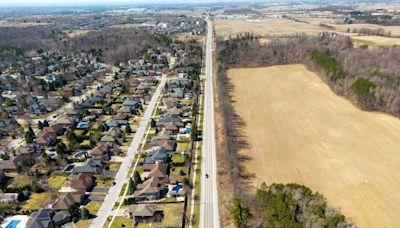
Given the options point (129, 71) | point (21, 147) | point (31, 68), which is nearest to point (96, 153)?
point (21, 147)

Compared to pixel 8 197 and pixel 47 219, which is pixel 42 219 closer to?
pixel 47 219


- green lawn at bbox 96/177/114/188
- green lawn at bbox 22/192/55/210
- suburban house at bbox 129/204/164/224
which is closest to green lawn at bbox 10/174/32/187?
green lawn at bbox 22/192/55/210

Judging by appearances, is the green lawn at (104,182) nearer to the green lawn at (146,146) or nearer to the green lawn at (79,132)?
the green lawn at (146,146)

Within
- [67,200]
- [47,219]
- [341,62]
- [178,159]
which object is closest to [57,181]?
[67,200]

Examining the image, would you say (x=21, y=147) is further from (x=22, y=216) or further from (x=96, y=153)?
(x=22, y=216)

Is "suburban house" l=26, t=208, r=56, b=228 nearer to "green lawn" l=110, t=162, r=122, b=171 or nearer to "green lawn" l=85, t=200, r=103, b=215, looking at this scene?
"green lawn" l=85, t=200, r=103, b=215
